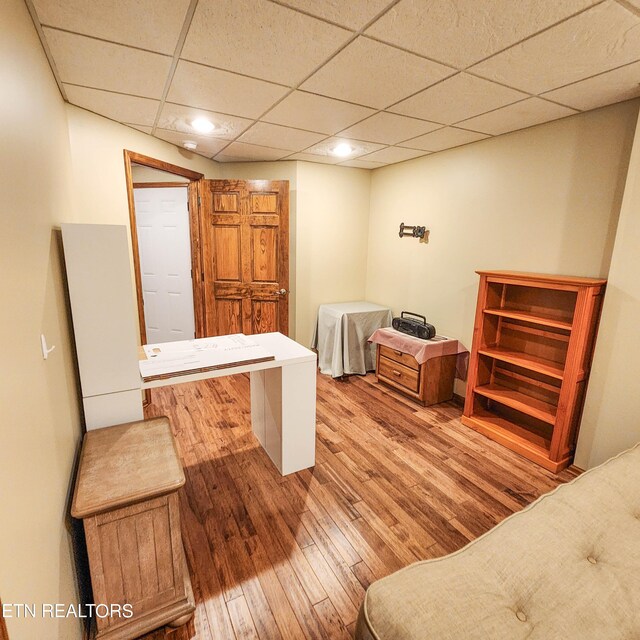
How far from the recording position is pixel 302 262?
4180 millimetres

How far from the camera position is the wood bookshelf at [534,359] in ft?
7.47

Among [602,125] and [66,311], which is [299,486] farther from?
[602,125]

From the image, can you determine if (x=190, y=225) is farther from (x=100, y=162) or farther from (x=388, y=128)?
(x=388, y=128)

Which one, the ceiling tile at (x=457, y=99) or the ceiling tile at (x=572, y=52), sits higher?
the ceiling tile at (x=457, y=99)

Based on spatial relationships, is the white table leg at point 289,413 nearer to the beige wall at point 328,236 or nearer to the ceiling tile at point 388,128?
the ceiling tile at point 388,128

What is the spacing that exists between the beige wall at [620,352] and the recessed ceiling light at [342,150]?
2.06 meters

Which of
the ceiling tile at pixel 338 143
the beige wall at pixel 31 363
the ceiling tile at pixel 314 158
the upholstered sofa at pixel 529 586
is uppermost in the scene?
the ceiling tile at pixel 314 158

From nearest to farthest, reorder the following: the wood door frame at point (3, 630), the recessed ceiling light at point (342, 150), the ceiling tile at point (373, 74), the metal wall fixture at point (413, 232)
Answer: the wood door frame at point (3, 630)
the ceiling tile at point (373, 74)
the recessed ceiling light at point (342, 150)
the metal wall fixture at point (413, 232)

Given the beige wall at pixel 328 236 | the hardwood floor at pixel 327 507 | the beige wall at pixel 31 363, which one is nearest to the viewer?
the beige wall at pixel 31 363

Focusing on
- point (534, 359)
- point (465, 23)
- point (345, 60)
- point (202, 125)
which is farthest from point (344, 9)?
point (534, 359)

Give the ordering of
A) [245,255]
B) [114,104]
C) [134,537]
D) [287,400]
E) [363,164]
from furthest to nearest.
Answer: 1. [363,164]
2. [245,255]
3. [114,104]
4. [287,400]
5. [134,537]

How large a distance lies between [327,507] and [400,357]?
68.9 inches

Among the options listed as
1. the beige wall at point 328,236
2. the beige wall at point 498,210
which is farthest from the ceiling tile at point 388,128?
Answer: the beige wall at point 328,236

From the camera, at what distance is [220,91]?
2094 millimetres
